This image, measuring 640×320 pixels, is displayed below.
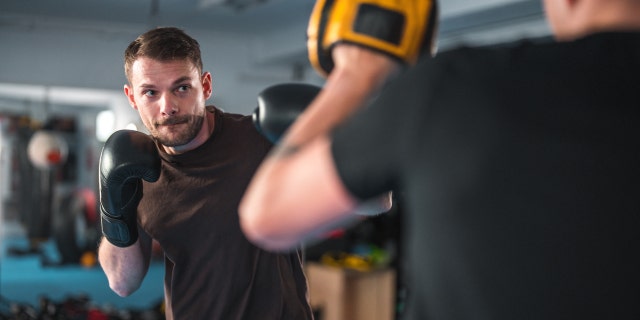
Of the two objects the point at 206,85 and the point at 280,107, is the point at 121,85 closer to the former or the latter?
the point at 206,85

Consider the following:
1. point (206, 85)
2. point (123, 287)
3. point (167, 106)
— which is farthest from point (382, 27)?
point (123, 287)

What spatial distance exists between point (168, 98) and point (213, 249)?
38 centimetres

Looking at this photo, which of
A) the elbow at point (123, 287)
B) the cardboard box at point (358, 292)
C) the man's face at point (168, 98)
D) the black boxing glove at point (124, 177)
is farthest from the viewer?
the cardboard box at point (358, 292)

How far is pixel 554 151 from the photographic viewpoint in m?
0.68

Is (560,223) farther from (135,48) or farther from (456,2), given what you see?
(456,2)

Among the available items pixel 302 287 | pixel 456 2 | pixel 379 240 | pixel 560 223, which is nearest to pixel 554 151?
pixel 560 223

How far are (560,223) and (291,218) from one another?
27 centimetres

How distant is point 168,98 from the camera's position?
1.63 m

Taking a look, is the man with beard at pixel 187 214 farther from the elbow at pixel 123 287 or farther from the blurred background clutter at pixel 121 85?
the blurred background clutter at pixel 121 85

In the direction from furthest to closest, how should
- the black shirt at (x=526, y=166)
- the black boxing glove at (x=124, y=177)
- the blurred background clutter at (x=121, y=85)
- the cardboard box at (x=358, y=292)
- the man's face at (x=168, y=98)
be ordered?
the cardboard box at (x=358, y=292), the blurred background clutter at (x=121, y=85), the man's face at (x=168, y=98), the black boxing glove at (x=124, y=177), the black shirt at (x=526, y=166)

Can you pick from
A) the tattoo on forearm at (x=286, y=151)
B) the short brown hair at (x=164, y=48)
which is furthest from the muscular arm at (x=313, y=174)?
the short brown hair at (x=164, y=48)

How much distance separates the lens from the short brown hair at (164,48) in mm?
1654

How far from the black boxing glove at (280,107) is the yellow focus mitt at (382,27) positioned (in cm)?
33

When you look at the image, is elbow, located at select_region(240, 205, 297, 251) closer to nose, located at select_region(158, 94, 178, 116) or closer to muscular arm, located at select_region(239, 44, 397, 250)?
muscular arm, located at select_region(239, 44, 397, 250)
